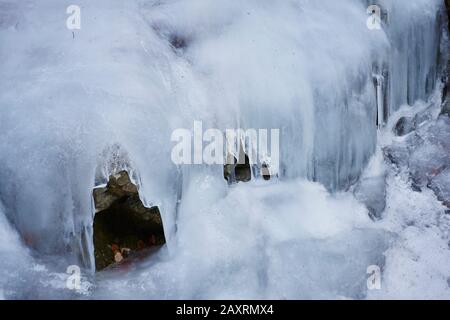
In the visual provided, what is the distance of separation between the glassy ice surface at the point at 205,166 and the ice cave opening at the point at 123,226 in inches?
9.0

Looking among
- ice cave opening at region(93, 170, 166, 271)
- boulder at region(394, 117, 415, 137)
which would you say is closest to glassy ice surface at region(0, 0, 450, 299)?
ice cave opening at region(93, 170, 166, 271)

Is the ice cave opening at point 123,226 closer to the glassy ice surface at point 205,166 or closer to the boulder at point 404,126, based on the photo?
the glassy ice surface at point 205,166

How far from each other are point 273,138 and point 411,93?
1627mm

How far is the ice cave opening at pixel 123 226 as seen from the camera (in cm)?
373

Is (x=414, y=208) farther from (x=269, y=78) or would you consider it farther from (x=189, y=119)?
Answer: (x=189, y=119)

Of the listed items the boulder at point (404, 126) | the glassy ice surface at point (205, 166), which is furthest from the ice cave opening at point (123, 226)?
the boulder at point (404, 126)

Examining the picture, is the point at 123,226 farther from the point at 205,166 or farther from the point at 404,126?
the point at 404,126

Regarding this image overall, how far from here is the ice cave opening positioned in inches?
147

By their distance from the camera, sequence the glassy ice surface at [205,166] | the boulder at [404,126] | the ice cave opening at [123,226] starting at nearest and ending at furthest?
the glassy ice surface at [205,166] < the ice cave opening at [123,226] < the boulder at [404,126]

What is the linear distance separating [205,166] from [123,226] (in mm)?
758

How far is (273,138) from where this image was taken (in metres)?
3.83

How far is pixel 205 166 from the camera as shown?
3684mm

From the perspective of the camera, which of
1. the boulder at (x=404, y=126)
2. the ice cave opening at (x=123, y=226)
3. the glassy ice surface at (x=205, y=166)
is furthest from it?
the boulder at (x=404, y=126)

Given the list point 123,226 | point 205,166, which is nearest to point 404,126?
point 205,166
